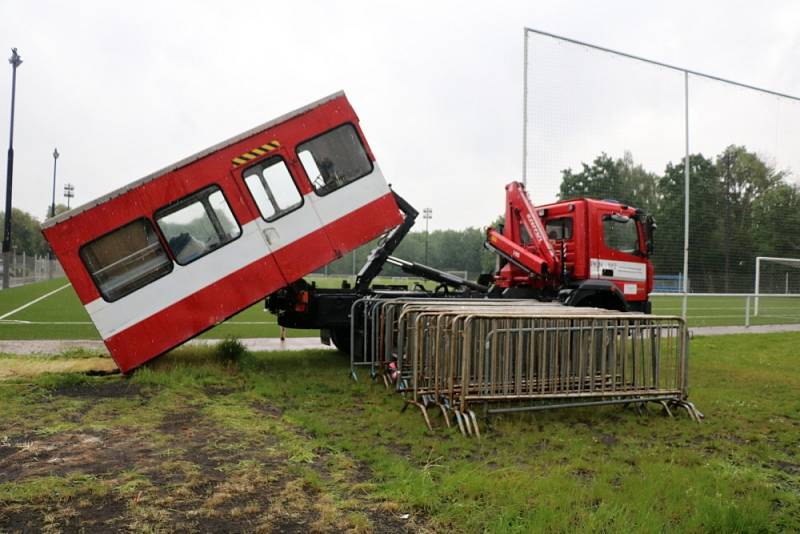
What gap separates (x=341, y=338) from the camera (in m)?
10.5

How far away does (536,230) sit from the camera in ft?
35.7

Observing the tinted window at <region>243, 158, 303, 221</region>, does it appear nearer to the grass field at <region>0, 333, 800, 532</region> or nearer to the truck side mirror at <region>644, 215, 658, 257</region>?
the grass field at <region>0, 333, 800, 532</region>

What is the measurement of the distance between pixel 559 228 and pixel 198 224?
6541 millimetres

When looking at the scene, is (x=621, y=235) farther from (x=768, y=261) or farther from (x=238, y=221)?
(x=768, y=261)

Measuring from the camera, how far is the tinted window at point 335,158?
8266 millimetres

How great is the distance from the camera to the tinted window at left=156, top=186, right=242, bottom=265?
25.4 feet

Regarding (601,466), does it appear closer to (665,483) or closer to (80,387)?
(665,483)

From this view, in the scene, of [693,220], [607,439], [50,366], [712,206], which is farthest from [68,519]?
[712,206]

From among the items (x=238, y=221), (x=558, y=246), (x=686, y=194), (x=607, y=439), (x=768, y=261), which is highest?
(x=238, y=221)

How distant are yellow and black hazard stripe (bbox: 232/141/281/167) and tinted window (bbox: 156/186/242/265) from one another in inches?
18.4

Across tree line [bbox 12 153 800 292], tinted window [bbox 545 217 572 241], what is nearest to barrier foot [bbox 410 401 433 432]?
tinted window [bbox 545 217 572 241]

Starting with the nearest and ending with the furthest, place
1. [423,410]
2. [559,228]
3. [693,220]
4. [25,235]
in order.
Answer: [423,410] → [559,228] → [693,220] → [25,235]

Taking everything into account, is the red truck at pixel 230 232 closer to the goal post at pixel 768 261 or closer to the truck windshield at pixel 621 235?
the truck windshield at pixel 621 235

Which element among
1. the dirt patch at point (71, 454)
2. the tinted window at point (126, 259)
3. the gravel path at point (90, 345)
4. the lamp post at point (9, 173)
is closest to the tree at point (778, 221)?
the gravel path at point (90, 345)
